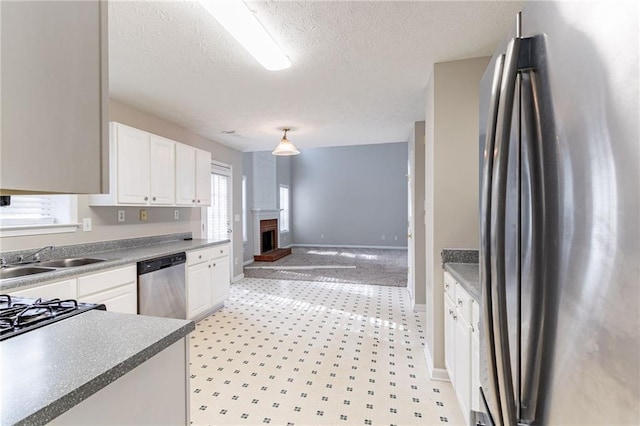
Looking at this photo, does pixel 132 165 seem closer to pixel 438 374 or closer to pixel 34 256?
pixel 34 256

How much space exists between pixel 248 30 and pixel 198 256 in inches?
97.2

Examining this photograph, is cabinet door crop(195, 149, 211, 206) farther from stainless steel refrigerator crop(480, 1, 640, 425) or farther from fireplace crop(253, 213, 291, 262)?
stainless steel refrigerator crop(480, 1, 640, 425)

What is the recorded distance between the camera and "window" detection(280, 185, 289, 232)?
31.4 feet

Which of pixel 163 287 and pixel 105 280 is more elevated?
pixel 105 280

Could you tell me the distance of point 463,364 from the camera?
5.49 feet

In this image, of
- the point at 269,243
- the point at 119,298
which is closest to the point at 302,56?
the point at 119,298

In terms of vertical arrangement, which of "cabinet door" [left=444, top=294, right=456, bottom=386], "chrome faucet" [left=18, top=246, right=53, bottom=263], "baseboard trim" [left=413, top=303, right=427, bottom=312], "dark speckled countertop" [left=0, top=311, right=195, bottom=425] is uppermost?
"chrome faucet" [left=18, top=246, right=53, bottom=263]

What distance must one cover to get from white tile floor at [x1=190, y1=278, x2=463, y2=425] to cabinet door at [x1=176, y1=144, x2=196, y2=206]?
1.49 m

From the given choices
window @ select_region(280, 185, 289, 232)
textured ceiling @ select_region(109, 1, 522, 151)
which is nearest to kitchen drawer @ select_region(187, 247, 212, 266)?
textured ceiling @ select_region(109, 1, 522, 151)

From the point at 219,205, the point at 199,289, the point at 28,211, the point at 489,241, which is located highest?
the point at 219,205

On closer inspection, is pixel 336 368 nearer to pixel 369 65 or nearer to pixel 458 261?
pixel 458 261

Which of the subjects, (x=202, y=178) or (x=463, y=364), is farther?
(x=202, y=178)

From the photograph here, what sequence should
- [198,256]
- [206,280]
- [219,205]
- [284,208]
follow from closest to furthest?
1. [198,256]
2. [206,280]
3. [219,205]
4. [284,208]

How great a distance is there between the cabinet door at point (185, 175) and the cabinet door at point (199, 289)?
2.76ft
